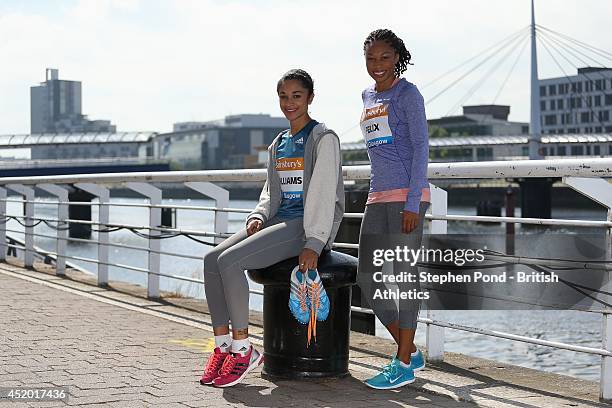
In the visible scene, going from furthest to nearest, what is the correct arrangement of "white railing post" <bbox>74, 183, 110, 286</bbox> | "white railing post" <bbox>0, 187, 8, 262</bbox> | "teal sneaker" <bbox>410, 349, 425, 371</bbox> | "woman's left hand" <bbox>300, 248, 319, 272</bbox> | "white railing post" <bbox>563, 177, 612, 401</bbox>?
"white railing post" <bbox>0, 187, 8, 262</bbox>, "white railing post" <bbox>74, 183, 110, 286</bbox>, "teal sneaker" <bbox>410, 349, 425, 371</bbox>, "woman's left hand" <bbox>300, 248, 319, 272</bbox>, "white railing post" <bbox>563, 177, 612, 401</bbox>

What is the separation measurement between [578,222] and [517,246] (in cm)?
88

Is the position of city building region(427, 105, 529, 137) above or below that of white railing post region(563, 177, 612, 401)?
above

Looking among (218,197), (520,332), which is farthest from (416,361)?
(520,332)

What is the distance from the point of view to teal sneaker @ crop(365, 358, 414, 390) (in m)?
4.83

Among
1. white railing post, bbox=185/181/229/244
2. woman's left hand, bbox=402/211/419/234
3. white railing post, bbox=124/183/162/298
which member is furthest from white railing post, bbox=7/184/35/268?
woman's left hand, bbox=402/211/419/234

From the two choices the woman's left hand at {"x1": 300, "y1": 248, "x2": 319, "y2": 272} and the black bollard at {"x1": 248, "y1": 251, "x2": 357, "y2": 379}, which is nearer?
the woman's left hand at {"x1": 300, "y1": 248, "x2": 319, "y2": 272}

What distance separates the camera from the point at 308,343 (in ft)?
16.4

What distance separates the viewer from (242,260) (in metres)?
4.93

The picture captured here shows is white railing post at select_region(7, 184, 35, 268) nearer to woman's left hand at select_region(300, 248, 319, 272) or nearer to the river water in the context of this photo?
the river water

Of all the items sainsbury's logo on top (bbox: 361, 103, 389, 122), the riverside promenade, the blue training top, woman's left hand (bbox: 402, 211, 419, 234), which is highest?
sainsbury's logo on top (bbox: 361, 103, 389, 122)

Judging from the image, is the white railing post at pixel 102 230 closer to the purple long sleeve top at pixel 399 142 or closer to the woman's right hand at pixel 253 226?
the woman's right hand at pixel 253 226

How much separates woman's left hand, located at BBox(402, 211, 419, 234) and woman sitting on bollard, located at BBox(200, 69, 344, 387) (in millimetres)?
381

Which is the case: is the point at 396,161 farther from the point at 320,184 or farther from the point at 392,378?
the point at 392,378

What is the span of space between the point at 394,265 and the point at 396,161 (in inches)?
21.1
